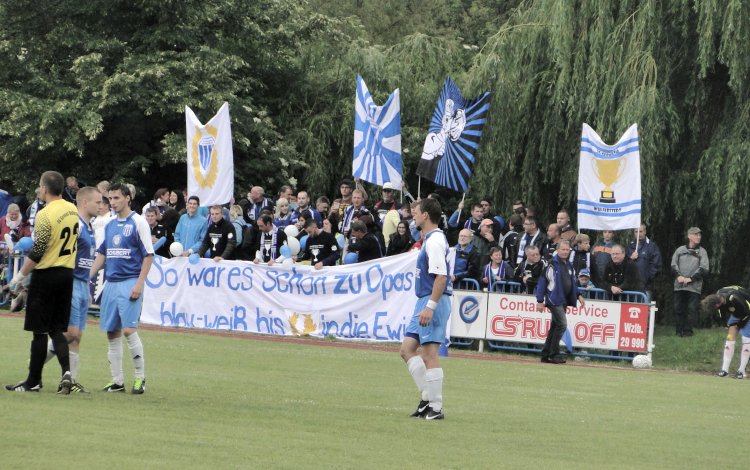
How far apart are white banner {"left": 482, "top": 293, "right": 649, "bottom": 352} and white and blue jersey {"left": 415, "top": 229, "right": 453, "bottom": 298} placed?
983 cm

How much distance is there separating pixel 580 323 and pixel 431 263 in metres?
10.4

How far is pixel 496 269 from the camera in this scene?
2186 centimetres

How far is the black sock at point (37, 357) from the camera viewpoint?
1170cm

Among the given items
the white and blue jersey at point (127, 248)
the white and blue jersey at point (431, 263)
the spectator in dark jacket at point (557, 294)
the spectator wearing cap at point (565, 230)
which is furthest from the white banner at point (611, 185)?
the white and blue jersey at point (127, 248)

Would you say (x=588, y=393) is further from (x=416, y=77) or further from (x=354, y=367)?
(x=416, y=77)

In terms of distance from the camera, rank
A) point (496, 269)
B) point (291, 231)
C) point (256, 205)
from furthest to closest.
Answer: point (256, 205), point (291, 231), point (496, 269)

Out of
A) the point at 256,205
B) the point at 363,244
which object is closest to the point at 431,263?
the point at 363,244

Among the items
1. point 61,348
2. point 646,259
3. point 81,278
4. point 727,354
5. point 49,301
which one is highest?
point 646,259

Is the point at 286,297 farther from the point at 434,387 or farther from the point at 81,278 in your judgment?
the point at 434,387

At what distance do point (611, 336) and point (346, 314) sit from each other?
485 cm

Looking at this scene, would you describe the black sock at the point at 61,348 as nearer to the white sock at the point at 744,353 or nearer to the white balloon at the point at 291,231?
the white balloon at the point at 291,231

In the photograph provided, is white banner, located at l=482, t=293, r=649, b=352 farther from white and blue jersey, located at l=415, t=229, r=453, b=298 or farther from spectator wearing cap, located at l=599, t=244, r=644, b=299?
white and blue jersey, located at l=415, t=229, r=453, b=298

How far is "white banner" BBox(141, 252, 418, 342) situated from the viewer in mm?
22047

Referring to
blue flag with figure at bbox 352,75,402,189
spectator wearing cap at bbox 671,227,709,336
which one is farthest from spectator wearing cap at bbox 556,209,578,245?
blue flag with figure at bbox 352,75,402,189
